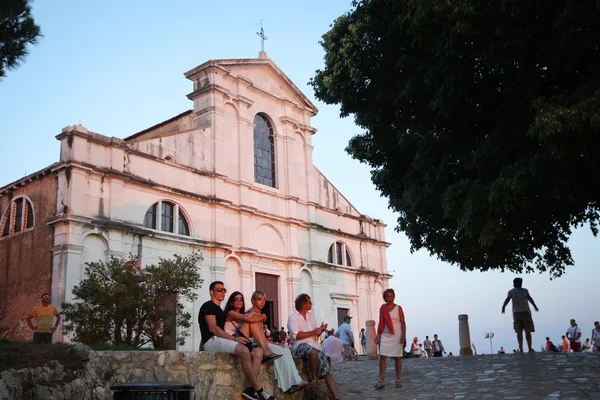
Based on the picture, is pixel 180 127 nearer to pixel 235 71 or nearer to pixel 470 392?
pixel 235 71

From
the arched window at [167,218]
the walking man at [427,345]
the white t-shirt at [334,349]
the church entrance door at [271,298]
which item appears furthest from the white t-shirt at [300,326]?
the walking man at [427,345]

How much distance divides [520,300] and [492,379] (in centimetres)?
410

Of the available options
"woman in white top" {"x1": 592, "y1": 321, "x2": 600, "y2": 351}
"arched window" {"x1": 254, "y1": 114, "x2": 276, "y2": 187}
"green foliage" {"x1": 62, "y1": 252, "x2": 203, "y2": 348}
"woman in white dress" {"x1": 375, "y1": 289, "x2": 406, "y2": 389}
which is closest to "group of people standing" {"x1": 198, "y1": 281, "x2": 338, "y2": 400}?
"woman in white dress" {"x1": 375, "y1": 289, "x2": 406, "y2": 389}

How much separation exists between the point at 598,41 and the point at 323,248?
21416 mm

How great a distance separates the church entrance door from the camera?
27219 millimetres

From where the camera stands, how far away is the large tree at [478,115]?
10547 mm

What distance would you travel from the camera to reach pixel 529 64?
11.8 m

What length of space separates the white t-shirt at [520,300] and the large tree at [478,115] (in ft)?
2.52

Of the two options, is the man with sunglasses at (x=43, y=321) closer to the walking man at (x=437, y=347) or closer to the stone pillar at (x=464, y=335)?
the stone pillar at (x=464, y=335)

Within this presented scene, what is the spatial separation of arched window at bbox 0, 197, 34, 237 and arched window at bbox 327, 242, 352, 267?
14.6m

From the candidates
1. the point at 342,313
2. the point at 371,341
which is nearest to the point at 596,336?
the point at 371,341

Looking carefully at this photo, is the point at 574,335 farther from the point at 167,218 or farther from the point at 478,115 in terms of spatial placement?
the point at 167,218

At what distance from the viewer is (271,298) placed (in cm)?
2747

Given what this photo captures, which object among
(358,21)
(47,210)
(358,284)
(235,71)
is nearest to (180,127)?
(235,71)
